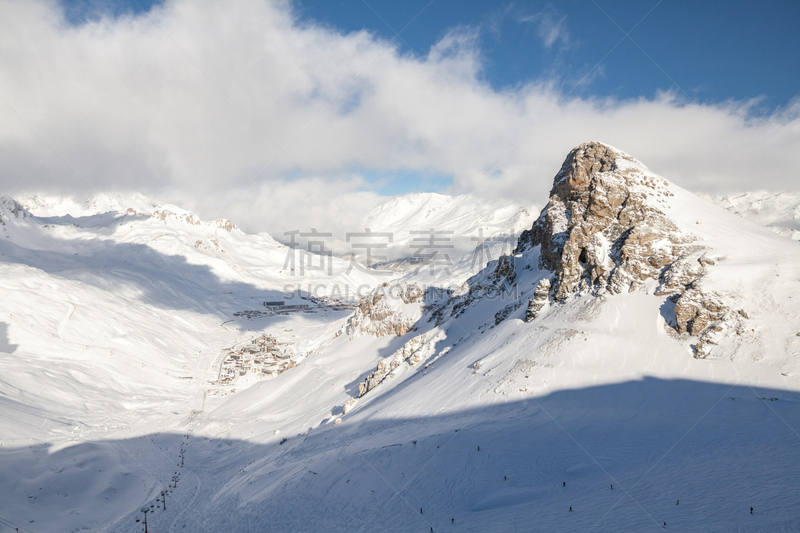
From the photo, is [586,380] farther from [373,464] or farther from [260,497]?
[260,497]

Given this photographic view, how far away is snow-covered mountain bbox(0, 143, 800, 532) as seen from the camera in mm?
16122

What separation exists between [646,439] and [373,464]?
1400 cm

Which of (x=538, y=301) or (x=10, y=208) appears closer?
(x=538, y=301)

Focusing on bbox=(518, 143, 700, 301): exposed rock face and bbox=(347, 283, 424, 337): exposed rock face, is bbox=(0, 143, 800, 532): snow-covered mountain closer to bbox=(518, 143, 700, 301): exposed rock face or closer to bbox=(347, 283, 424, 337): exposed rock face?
bbox=(518, 143, 700, 301): exposed rock face

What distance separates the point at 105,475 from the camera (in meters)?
30.1

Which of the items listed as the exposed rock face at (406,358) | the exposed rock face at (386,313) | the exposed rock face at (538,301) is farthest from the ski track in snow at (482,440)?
the exposed rock face at (386,313)

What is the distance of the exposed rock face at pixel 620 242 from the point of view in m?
28.5

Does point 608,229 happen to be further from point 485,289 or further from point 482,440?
point 482,440

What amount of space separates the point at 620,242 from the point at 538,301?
8302 millimetres

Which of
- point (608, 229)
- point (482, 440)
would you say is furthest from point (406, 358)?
point (608, 229)

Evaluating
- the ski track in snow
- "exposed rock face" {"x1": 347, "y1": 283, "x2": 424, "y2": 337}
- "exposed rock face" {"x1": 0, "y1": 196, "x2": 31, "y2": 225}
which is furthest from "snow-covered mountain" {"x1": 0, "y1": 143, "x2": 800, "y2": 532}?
"exposed rock face" {"x1": 0, "y1": 196, "x2": 31, "y2": 225}

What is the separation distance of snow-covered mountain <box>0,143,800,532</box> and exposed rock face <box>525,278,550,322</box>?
15 cm

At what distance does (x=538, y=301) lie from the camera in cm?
3409

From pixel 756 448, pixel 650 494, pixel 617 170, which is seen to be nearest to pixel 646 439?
pixel 756 448
